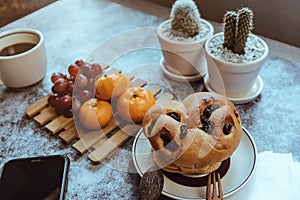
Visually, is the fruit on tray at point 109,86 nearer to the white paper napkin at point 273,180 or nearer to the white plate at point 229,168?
the white plate at point 229,168

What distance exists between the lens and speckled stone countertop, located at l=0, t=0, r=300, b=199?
76 centimetres

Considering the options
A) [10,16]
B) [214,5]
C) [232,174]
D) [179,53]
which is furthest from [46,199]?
[10,16]

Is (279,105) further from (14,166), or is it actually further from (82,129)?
(14,166)

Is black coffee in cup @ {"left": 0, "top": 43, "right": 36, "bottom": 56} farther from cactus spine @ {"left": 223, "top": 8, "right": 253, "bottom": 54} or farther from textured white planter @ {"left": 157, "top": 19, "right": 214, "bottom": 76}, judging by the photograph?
cactus spine @ {"left": 223, "top": 8, "right": 253, "bottom": 54}

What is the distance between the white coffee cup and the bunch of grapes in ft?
0.28

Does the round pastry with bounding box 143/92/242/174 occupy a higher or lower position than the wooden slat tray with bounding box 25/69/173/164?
higher

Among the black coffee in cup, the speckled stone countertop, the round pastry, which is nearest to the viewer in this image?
the round pastry

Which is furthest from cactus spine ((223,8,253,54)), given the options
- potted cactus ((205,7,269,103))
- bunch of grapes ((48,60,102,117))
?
bunch of grapes ((48,60,102,117))

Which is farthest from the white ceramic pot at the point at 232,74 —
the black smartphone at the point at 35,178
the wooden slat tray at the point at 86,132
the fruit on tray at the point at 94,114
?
the black smartphone at the point at 35,178

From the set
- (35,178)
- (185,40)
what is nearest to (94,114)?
(35,178)

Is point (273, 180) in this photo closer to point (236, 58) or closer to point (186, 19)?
point (236, 58)

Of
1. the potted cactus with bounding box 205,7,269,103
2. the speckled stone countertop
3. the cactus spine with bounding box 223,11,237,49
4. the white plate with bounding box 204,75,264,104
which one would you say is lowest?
the speckled stone countertop

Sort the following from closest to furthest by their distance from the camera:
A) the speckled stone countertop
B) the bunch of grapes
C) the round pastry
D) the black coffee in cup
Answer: the round pastry < the speckled stone countertop < the bunch of grapes < the black coffee in cup

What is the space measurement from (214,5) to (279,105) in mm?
520
